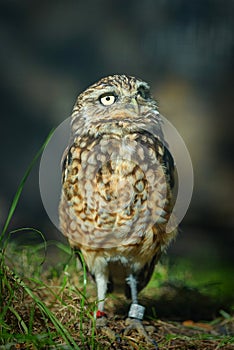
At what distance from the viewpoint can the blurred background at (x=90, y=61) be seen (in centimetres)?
209

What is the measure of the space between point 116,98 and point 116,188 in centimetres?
23

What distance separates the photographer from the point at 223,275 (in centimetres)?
247

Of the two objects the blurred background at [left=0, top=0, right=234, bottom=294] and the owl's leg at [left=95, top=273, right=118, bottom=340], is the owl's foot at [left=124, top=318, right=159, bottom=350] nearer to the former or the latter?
the owl's leg at [left=95, top=273, right=118, bottom=340]

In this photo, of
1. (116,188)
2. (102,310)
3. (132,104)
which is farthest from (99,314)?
(132,104)

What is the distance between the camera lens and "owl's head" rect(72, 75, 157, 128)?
1.49m

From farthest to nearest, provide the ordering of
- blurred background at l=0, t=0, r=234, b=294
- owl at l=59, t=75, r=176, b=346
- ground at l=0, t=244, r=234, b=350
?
1. blurred background at l=0, t=0, r=234, b=294
2. owl at l=59, t=75, r=176, b=346
3. ground at l=0, t=244, r=234, b=350

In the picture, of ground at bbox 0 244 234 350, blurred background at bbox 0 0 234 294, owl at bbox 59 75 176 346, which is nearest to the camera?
ground at bbox 0 244 234 350

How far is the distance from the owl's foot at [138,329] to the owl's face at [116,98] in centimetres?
57

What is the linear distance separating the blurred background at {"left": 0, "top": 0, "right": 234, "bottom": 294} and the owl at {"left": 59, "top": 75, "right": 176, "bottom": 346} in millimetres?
364

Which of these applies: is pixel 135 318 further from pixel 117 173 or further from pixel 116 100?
pixel 116 100

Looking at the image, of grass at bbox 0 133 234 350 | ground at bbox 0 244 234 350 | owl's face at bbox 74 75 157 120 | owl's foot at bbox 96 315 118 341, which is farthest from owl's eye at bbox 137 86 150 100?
owl's foot at bbox 96 315 118 341

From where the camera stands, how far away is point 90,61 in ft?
6.75

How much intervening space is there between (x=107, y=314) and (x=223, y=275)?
2.95 feet

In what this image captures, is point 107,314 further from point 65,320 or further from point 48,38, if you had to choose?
point 48,38
